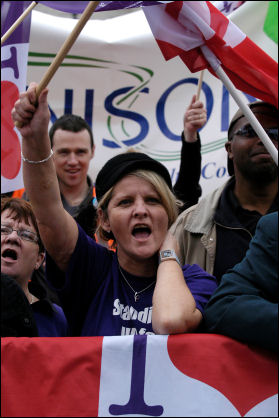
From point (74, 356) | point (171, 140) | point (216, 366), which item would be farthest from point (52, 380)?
point (171, 140)

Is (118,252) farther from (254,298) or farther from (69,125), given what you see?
(69,125)

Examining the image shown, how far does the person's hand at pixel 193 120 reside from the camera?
3.88m

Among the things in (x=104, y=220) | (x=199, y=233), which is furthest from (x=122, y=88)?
(x=104, y=220)

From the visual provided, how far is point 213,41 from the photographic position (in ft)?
8.79

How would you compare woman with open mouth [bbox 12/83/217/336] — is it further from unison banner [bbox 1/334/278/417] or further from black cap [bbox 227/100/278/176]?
black cap [bbox 227/100/278/176]

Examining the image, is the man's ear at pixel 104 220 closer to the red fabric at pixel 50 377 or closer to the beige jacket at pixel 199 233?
the beige jacket at pixel 199 233

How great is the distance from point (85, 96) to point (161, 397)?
3.78 metres

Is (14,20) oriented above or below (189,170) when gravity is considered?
above

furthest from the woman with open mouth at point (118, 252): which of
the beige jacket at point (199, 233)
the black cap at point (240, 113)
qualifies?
the black cap at point (240, 113)

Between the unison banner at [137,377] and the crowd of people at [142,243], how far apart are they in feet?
0.32

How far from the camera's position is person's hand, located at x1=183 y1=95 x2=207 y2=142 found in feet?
12.7

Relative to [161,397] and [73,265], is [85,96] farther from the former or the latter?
[161,397]

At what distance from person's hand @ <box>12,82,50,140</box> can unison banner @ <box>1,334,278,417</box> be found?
0.74 metres

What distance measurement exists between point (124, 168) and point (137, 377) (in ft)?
3.43
